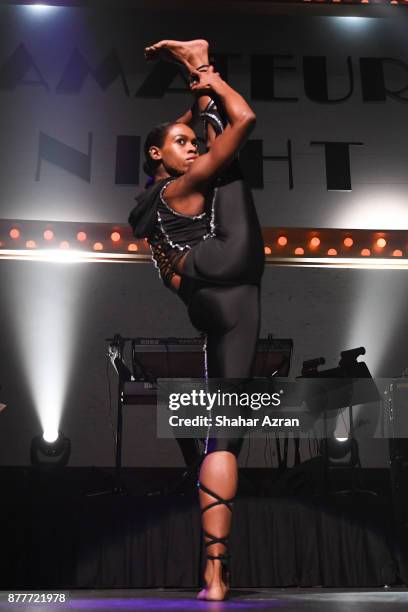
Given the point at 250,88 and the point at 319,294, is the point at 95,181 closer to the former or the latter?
the point at 250,88

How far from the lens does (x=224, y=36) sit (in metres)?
6.54

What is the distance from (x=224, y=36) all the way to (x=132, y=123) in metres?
1.25

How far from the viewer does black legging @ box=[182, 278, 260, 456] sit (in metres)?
1.94

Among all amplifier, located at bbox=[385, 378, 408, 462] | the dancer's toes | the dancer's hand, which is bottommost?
the dancer's toes

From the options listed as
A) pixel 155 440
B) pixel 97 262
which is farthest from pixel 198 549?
pixel 97 262

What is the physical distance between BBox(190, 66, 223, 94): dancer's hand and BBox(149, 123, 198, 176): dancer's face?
0.17 metres

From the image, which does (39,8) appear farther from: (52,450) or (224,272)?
(224,272)

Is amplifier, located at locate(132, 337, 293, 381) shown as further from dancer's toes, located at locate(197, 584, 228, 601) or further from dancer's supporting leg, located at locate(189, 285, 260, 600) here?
dancer's toes, located at locate(197, 584, 228, 601)

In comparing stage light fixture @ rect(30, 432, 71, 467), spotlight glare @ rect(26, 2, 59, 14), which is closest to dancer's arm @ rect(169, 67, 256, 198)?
stage light fixture @ rect(30, 432, 71, 467)

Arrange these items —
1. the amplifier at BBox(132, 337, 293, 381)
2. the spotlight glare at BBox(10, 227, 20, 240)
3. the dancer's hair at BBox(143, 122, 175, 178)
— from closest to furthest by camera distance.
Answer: the dancer's hair at BBox(143, 122, 175, 178) < the amplifier at BBox(132, 337, 293, 381) < the spotlight glare at BBox(10, 227, 20, 240)

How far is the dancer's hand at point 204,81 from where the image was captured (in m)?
2.03

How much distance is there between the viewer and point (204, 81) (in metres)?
2.04

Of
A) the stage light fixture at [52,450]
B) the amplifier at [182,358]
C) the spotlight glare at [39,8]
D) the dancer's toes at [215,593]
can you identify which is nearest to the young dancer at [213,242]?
the dancer's toes at [215,593]

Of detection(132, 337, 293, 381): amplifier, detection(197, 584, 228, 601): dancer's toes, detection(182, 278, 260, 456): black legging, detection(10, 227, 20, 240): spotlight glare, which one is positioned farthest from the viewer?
detection(10, 227, 20, 240): spotlight glare
